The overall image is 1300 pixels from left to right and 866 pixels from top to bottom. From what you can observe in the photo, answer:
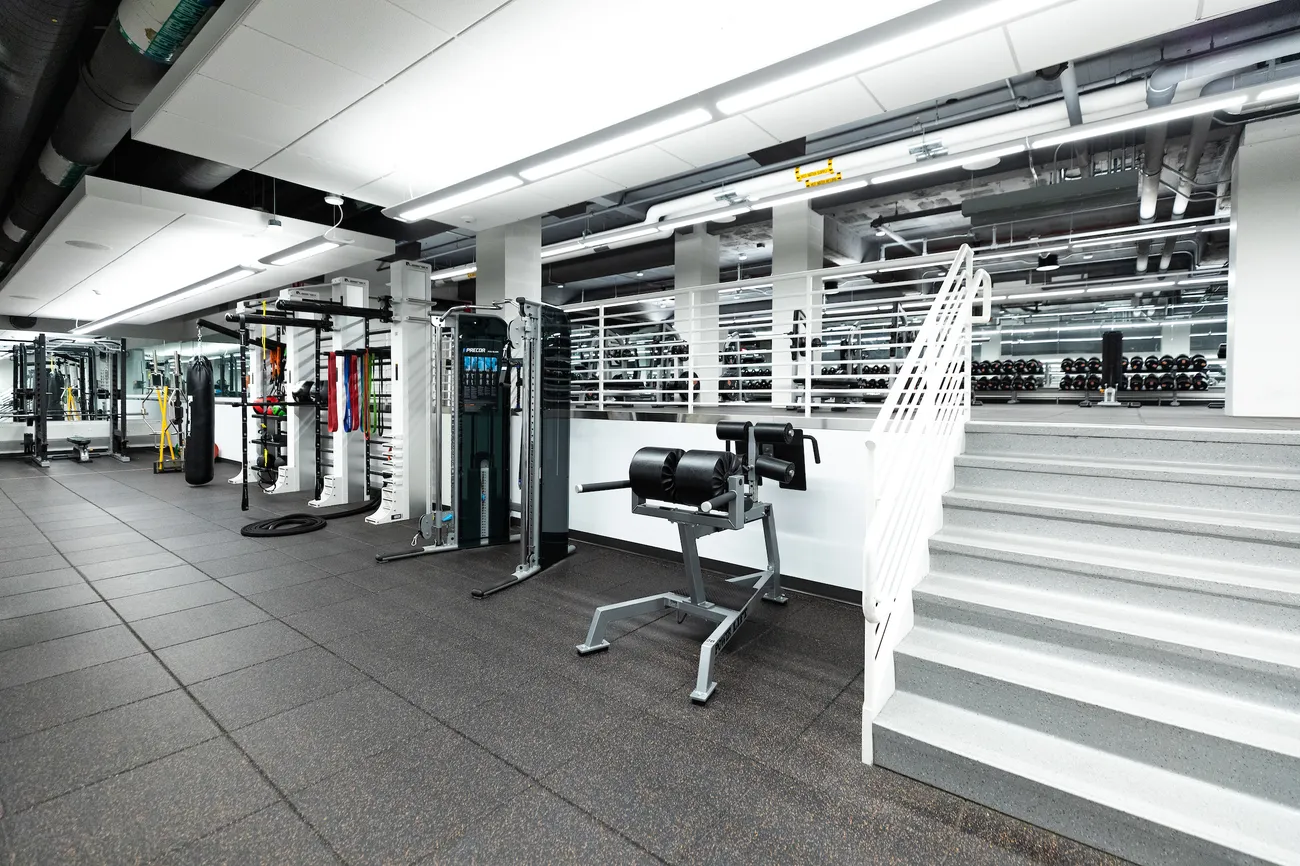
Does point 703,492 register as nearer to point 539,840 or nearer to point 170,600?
point 539,840

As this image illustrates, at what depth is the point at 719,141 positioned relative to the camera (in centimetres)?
439

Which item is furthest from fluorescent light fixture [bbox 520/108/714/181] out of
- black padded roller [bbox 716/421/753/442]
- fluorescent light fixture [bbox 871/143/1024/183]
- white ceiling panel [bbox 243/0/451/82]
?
fluorescent light fixture [bbox 871/143/1024/183]

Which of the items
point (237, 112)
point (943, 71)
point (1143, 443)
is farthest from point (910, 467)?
point (237, 112)

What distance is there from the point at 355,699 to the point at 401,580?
5.94ft

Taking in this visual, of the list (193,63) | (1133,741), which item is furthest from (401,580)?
(1133,741)

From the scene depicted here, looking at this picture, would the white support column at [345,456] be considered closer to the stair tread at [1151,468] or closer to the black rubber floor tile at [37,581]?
the black rubber floor tile at [37,581]

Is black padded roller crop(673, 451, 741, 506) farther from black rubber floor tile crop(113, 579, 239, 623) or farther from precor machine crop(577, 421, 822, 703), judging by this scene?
black rubber floor tile crop(113, 579, 239, 623)

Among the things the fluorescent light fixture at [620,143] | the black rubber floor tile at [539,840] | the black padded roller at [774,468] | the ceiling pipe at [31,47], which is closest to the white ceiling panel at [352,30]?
the ceiling pipe at [31,47]

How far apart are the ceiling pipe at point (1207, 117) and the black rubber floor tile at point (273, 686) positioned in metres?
6.46

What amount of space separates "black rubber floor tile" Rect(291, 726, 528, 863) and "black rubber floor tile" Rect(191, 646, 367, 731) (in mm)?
676

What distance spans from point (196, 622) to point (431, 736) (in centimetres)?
217

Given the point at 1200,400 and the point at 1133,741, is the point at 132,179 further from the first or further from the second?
the point at 1200,400

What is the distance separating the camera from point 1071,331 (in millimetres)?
14344

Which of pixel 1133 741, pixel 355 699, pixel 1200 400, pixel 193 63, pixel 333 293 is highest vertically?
pixel 193 63
